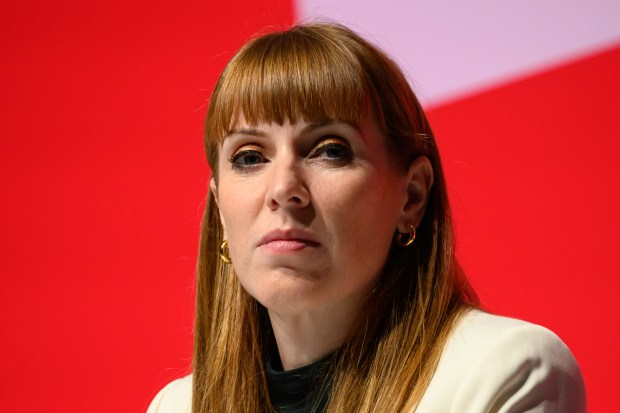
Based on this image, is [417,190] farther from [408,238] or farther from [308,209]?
[308,209]

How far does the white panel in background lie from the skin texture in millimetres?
606

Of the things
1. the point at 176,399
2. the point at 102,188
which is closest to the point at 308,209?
the point at 176,399

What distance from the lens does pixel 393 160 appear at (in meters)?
1.63

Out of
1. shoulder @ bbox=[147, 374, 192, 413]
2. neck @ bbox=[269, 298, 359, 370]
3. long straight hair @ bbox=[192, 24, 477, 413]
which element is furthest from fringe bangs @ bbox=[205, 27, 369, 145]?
shoulder @ bbox=[147, 374, 192, 413]

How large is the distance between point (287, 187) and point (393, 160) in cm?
21

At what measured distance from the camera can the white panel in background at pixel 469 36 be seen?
213cm

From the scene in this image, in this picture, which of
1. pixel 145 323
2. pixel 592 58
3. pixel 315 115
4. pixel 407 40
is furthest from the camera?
pixel 145 323

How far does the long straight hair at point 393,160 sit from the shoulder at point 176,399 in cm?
15

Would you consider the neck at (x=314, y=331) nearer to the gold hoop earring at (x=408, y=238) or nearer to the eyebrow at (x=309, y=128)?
the gold hoop earring at (x=408, y=238)

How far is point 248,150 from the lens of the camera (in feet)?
5.28

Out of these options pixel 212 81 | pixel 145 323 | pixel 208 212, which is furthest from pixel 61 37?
pixel 208 212

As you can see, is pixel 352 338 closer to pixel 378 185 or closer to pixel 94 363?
pixel 378 185

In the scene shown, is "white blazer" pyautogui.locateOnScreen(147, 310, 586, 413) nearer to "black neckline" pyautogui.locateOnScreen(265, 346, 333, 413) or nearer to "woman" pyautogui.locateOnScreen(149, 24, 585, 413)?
"woman" pyautogui.locateOnScreen(149, 24, 585, 413)

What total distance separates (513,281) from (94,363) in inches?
40.4
